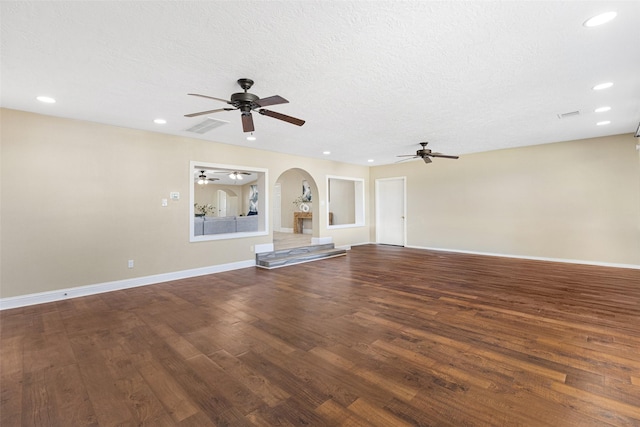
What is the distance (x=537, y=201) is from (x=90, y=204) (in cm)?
891

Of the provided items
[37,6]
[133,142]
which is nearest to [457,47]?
[37,6]

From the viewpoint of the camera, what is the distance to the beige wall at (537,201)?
5.55 m

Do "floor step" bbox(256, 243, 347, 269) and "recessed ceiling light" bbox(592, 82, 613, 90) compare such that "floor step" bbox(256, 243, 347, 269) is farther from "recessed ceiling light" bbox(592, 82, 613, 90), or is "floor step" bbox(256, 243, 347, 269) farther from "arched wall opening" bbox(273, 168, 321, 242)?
"recessed ceiling light" bbox(592, 82, 613, 90)

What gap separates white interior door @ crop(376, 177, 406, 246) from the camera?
29.1 feet

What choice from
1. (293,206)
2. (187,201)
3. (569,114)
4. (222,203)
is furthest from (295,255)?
(222,203)

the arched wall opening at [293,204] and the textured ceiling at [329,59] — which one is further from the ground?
the textured ceiling at [329,59]

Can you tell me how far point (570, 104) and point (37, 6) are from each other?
19.0ft

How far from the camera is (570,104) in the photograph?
3.87m

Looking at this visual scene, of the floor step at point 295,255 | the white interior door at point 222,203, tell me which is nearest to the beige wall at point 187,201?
the floor step at point 295,255

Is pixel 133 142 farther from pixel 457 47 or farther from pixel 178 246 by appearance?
pixel 457 47

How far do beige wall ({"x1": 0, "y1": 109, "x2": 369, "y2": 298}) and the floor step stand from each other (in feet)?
3.21

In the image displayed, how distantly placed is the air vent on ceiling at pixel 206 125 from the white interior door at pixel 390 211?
5979 mm

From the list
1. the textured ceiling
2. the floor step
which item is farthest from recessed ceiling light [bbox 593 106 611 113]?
the floor step

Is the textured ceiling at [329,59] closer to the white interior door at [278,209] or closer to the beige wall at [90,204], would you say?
the beige wall at [90,204]
